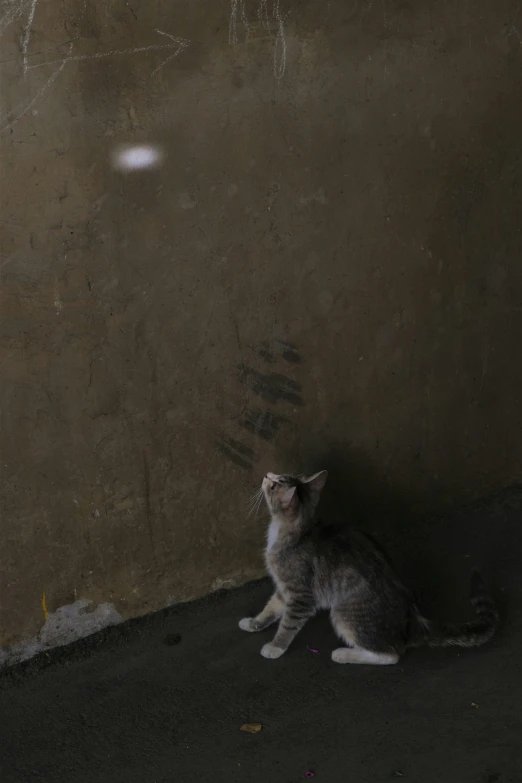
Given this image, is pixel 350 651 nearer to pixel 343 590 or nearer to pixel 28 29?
pixel 343 590

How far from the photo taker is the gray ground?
9.36 feet

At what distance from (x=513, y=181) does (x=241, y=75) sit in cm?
163

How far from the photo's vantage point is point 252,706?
3.21m

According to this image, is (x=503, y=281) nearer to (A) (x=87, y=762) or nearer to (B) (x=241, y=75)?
(B) (x=241, y=75)

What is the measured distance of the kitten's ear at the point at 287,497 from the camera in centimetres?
337

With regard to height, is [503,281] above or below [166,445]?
above

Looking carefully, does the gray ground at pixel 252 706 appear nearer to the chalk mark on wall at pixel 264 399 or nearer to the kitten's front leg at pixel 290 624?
the kitten's front leg at pixel 290 624

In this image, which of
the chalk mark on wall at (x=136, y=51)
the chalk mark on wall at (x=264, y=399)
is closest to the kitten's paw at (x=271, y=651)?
the chalk mark on wall at (x=264, y=399)

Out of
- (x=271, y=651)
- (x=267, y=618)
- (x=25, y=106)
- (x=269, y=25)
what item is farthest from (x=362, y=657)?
(x=269, y=25)

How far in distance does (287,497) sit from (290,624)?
61cm

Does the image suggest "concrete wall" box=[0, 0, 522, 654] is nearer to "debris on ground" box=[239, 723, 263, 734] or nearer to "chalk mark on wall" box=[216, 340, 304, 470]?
"chalk mark on wall" box=[216, 340, 304, 470]

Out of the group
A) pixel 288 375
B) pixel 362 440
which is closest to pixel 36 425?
pixel 288 375

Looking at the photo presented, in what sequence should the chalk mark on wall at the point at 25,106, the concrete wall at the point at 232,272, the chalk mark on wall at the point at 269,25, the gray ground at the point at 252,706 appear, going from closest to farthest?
the gray ground at the point at 252,706 < the chalk mark on wall at the point at 25,106 < the concrete wall at the point at 232,272 < the chalk mark on wall at the point at 269,25

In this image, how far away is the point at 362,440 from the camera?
3.98 metres
